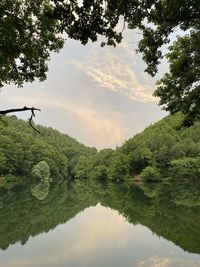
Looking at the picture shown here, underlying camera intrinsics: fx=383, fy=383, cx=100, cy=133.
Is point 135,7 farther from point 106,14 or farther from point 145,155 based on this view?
point 145,155

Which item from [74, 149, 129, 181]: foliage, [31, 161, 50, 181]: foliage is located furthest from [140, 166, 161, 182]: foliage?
[31, 161, 50, 181]: foliage

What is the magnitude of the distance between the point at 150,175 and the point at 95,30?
335 ft

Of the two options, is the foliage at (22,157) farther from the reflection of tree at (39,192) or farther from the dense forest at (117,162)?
the reflection of tree at (39,192)

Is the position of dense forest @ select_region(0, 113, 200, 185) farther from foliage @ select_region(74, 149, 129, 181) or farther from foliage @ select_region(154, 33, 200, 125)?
foliage @ select_region(154, 33, 200, 125)

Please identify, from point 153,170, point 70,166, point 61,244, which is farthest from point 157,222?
point 70,166

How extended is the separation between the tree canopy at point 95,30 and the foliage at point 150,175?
87195 millimetres

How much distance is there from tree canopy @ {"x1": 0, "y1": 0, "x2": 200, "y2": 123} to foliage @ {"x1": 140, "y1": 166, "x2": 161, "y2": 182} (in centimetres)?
8719

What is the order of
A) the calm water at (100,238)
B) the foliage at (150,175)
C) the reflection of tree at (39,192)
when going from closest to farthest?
the calm water at (100,238)
the reflection of tree at (39,192)
the foliage at (150,175)

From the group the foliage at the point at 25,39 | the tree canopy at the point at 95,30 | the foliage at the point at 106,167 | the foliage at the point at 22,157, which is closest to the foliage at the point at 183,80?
the tree canopy at the point at 95,30

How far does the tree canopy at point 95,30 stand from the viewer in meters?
11.5

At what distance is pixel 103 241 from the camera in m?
27.4

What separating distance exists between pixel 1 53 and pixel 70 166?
174 metres

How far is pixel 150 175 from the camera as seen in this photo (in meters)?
112

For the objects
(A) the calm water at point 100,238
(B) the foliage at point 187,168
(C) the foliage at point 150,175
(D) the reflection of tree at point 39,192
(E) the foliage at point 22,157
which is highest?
(E) the foliage at point 22,157
